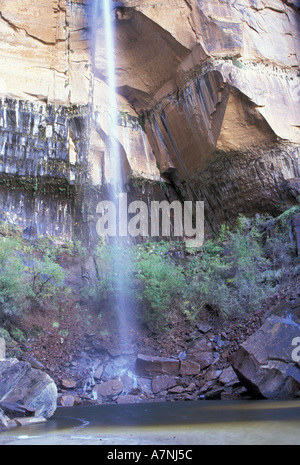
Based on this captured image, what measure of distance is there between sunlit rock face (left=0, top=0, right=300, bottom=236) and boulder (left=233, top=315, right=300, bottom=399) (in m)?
10.0

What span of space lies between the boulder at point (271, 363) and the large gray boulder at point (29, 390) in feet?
12.0


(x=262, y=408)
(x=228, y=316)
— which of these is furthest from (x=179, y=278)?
(x=262, y=408)

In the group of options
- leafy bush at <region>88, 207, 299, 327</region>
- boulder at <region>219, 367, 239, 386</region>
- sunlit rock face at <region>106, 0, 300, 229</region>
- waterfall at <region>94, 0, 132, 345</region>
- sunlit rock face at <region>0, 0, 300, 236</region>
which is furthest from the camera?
waterfall at <region>94, 0, 132, 345</region>

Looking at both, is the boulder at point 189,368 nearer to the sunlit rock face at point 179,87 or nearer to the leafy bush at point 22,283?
the leafy bush at point 22,283

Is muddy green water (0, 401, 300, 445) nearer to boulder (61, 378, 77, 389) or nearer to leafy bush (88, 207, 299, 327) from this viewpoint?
boulder (61, 378, 77, 389)

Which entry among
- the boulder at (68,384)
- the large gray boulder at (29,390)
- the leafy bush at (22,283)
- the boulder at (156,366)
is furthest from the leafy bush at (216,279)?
the large gray boulder at (29,390)

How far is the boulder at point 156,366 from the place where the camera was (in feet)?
32.4

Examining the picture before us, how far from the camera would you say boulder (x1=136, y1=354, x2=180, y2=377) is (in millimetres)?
9883

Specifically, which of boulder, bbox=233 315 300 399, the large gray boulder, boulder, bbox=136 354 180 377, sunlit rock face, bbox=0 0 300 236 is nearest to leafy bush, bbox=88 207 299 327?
boulder, bbox=136 354 180 377

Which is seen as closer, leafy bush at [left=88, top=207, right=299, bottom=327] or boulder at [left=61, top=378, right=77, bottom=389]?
boulder at [left=61, top=378, right=77, bottom=389]

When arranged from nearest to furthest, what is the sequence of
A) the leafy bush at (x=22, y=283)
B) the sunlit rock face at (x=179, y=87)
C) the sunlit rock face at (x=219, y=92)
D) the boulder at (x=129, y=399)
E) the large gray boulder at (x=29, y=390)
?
1. the large gray boulder at (x=29, y=390)
2. the boulder at (x=129, y=399)
3. the leafy bush at (x=22, y=283)
4. the sunlit rock face at (x=219, y=92)
5. the sunlit rock face at (x=179, y=87)

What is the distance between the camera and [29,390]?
637cm
